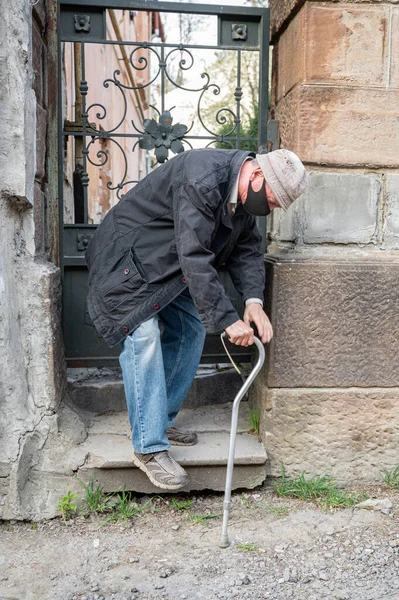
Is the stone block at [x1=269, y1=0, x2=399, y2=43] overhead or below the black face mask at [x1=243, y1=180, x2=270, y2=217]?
overhead

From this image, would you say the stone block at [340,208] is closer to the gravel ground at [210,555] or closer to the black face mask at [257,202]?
the black face mask at [257,202]

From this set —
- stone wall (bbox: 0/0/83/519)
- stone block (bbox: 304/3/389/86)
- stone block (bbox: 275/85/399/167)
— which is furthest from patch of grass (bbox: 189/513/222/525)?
stone block (bbox: 304/3/389/86)

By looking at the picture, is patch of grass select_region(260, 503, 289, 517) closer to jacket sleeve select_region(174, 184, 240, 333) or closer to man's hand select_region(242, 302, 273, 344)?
man's hand select_region(242, 302, 273, 344)

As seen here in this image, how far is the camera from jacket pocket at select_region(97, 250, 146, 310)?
2938 millimetres

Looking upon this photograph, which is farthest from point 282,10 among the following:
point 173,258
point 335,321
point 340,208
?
point 335,321

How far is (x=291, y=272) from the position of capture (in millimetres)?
3223

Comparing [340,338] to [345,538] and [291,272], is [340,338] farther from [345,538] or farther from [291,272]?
[345,538]

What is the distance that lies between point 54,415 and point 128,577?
898 millimetres

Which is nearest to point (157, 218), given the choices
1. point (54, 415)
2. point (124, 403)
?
point (54, 415)

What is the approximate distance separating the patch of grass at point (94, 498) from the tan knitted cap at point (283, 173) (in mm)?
1686

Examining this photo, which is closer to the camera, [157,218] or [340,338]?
[157,218]

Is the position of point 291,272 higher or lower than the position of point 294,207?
lower

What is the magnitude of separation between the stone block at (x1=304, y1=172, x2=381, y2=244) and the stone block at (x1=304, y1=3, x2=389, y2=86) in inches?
19.2

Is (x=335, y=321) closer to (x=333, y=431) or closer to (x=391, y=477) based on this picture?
(x=333, y=431)
